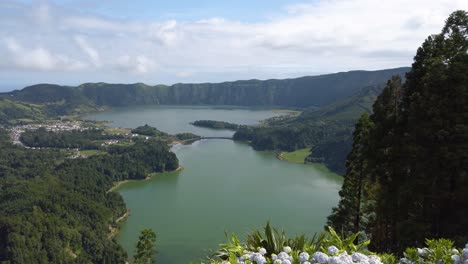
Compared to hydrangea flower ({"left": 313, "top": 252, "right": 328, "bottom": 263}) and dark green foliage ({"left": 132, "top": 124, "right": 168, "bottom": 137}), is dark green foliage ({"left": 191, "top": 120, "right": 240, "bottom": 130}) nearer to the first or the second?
dark green foliage ({"left": 132, "top": 124, "right": 168, "bottom": 137})

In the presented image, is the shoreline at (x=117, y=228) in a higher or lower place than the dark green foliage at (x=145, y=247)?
lower

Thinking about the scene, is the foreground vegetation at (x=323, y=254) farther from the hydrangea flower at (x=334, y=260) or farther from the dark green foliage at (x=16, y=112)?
the dark green foliage at (x=16, y=112)

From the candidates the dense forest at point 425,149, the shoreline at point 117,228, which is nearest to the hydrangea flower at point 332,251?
the dense forest at point 425,149

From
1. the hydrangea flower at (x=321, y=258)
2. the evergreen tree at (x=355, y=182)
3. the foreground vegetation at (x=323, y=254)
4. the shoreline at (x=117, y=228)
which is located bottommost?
the shoreline at (x=117, y=228)

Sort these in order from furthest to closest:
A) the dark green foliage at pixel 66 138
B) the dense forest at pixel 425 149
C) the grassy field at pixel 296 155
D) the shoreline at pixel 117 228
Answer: the dark green foliage at pixel 66 138 → the grassy field at pixel 296 155 → the shoreline at pixel 117 228 → the dense forest at pixel 425 149

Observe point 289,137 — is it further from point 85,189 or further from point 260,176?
point 85,189

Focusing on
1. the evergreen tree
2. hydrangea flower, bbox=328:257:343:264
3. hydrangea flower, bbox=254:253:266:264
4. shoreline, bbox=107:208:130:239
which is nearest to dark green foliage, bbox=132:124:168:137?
shoreline, bbox=107:208:130:239

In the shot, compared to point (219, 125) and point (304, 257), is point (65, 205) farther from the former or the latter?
point (219, 125)
